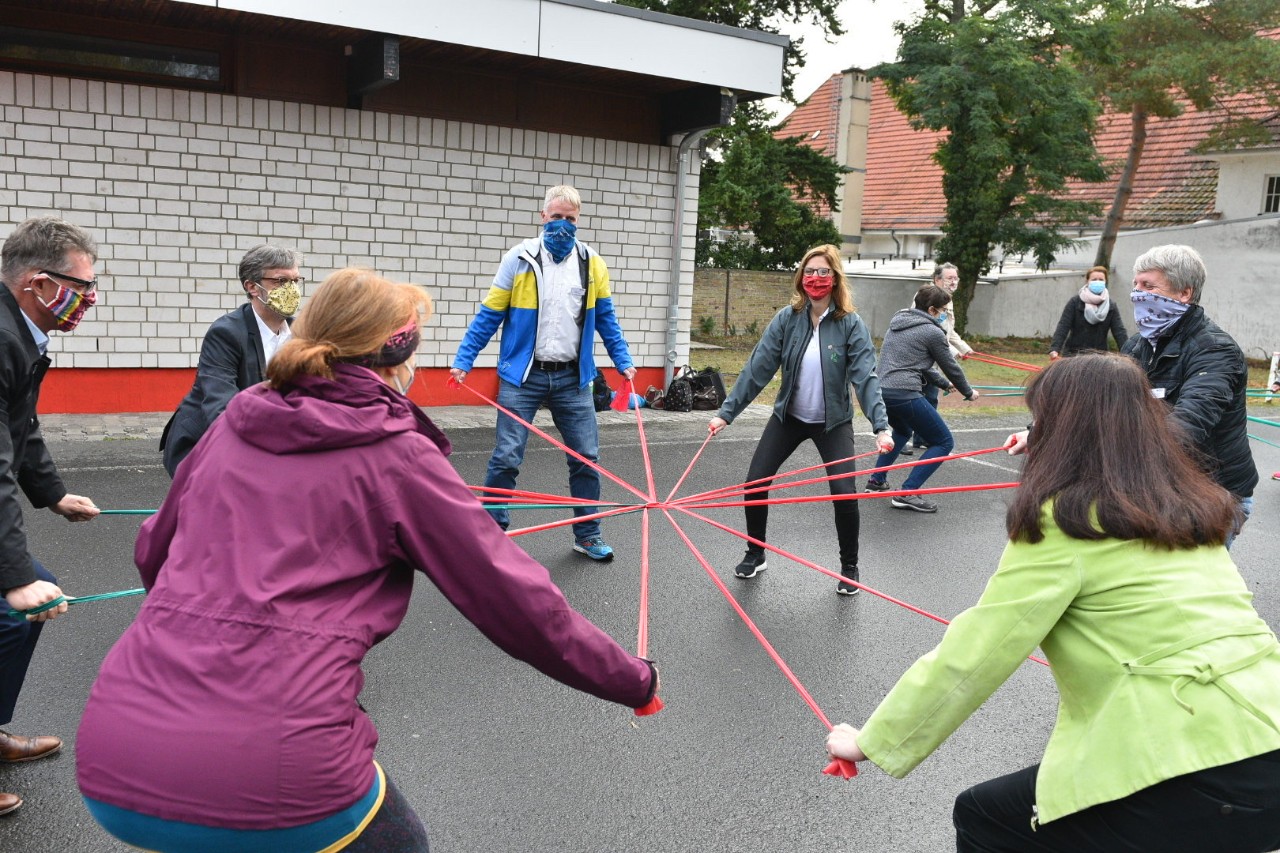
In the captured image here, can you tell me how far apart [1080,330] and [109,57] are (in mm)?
9696

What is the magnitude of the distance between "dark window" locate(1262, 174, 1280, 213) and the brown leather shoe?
85.8ft

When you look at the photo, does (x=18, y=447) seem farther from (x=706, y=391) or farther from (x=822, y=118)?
(x=822, y=118)

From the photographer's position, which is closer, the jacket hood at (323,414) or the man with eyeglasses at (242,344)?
the jacket hood at (323,414)

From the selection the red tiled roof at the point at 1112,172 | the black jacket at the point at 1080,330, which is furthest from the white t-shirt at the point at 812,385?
the red tiled roof at the point at 1112,172

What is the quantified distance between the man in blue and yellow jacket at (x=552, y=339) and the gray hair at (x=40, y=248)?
3.01m

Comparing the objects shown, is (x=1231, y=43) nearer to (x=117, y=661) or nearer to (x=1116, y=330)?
(x=1116, y=330)

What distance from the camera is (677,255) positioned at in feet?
43.5

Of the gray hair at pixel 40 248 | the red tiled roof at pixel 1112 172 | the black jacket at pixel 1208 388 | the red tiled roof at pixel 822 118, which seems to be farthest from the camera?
the red tiled roof at pixel 822 118

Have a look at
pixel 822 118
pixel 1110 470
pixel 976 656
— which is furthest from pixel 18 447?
pixel 822 118

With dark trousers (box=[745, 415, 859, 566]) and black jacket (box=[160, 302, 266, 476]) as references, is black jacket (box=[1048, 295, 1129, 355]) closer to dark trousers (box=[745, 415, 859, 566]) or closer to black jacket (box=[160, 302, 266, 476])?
dark trousers (box=[745, 415, 859, 566])

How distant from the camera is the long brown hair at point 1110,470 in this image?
223cm

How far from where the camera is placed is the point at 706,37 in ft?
39.0

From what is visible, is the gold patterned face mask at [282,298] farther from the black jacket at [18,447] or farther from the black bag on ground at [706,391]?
the black bag on ground at [706,391]

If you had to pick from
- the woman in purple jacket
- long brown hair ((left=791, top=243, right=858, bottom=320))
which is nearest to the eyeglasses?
the woman in purple jacket
